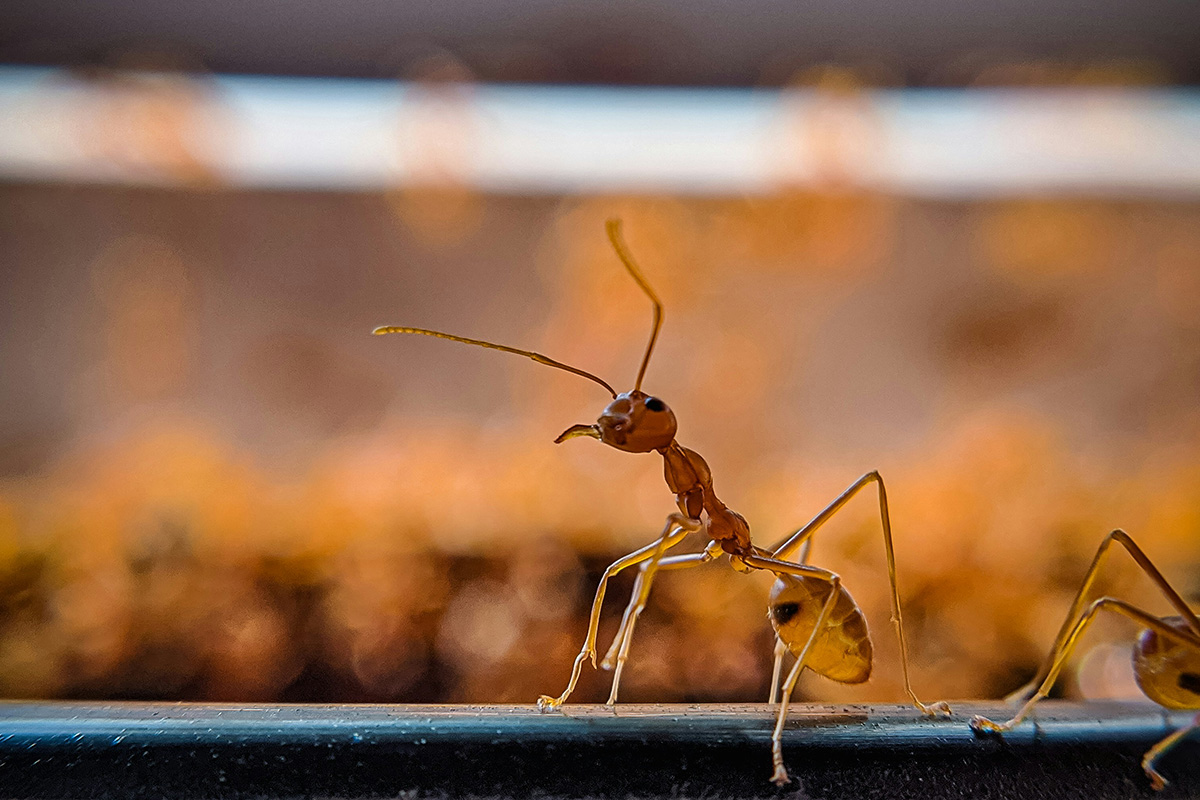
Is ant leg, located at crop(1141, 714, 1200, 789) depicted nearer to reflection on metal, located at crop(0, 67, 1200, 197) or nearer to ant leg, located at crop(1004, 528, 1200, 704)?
ant leg, located at crop(1004, 528, 1200, 704)

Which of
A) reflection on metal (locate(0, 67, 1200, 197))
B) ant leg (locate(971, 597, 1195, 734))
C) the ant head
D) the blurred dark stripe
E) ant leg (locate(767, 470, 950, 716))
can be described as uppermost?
the blurred dark stripe

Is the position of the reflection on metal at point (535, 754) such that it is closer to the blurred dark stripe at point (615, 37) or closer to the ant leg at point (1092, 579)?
the ant leg at point (1092, 579)

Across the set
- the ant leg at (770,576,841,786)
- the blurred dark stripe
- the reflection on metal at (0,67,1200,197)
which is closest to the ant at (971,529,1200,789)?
the ant leg at (770,576,841,786)

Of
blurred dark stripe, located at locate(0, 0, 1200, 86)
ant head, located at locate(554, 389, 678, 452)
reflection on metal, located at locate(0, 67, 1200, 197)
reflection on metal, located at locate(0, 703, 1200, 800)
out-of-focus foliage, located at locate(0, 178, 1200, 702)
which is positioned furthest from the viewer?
out-of-focus foliage, located at locate(0, 178, 1200, 702)

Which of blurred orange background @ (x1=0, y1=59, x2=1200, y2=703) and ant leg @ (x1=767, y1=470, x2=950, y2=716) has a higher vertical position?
blurred orange background @ (x1=0, y1=59, x2=1200, y2=703)

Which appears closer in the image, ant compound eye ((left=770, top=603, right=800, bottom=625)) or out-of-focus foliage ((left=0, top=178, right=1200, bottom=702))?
ant compound eye ((left=770, top=603, right=800, bottom=625))

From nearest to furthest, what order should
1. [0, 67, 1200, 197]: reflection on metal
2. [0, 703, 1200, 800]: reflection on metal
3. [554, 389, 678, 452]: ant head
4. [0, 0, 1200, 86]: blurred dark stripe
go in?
[0, 703, 1200, 800]: reflection on metal, [554, 389, 678, 452]: ant head, [0, 0, 1200, 86]: blurred dark stripe, [0, 67, 1200, 197]: reflection on metal

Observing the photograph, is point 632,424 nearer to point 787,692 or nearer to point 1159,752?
point 787,692
